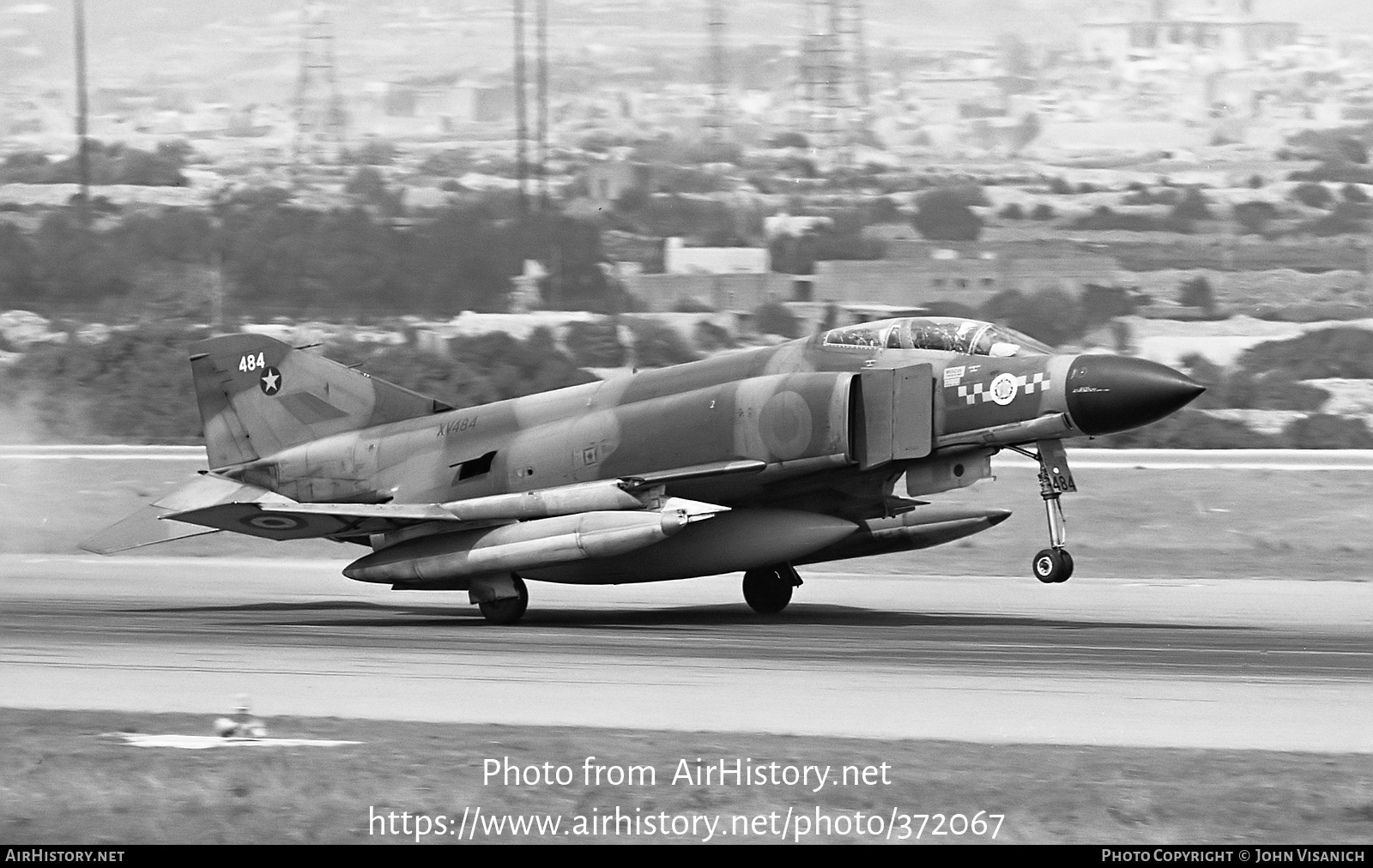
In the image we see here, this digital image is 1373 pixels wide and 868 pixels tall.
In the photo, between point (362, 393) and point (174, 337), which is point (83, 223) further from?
point (362, 393)

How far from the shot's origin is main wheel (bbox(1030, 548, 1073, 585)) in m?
16.7

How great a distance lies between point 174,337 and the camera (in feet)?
138

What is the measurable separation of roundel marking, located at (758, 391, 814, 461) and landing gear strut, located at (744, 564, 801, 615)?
1992mm

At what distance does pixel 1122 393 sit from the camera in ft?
55.0

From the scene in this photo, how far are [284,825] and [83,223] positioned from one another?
42024 millimetres

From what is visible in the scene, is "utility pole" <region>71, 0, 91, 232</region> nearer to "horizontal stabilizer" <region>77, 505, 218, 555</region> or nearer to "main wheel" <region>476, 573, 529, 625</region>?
"horizontal stabilizer" <region>77, 505, 218, 555</region>

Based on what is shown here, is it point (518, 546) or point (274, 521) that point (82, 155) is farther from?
point (518, 546)

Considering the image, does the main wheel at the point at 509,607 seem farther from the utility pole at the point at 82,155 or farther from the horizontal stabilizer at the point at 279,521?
the utility pole at the point at 82,155

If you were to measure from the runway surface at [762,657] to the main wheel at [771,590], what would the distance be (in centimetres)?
23

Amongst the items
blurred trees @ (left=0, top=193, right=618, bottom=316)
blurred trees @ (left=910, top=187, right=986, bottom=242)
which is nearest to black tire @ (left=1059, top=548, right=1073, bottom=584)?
blurred trees @ (left=0, top=193, right=618, bottom=316)

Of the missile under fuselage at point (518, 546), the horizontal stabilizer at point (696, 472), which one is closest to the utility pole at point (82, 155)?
the missile under fuselage at point (518, 546)

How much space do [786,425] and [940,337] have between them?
185cm

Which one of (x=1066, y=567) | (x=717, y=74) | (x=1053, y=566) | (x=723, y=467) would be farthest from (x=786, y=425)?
(x=717, y=74)
